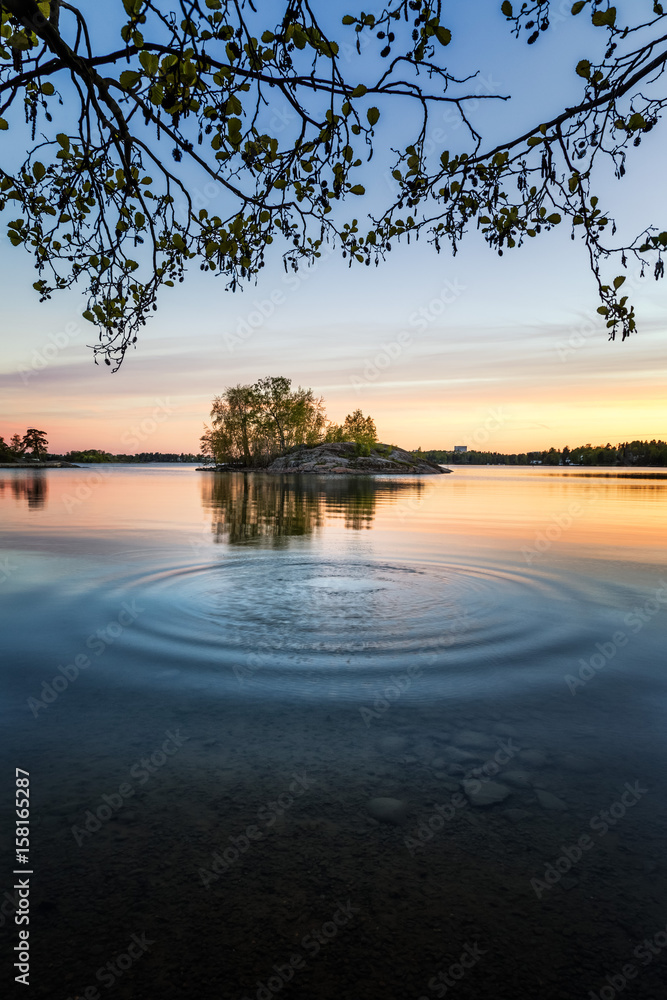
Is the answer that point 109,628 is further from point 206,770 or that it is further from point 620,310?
point 620,310

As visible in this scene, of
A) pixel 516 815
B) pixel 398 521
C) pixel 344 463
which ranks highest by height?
pixel 344 463

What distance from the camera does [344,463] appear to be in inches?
4722

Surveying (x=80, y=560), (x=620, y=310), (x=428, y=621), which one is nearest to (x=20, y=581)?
(x=80, y=560)

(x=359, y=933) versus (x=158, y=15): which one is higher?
(x=158, y=15)

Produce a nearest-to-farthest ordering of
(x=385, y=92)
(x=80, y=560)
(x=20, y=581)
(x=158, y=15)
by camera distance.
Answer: (x=158, y=15), (x=385, y=92), (x=20, y=581), (x=80, y=560)

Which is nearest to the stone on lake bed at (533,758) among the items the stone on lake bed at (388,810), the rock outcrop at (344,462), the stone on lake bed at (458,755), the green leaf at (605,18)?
the stone on lake bed at (458,755)

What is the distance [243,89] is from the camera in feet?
22.5

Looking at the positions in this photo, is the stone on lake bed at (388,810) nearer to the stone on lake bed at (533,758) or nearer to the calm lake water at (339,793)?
the calm lake water at (339,793)

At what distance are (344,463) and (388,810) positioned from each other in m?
116

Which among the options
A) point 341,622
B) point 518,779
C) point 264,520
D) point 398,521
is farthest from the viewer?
point 264,520

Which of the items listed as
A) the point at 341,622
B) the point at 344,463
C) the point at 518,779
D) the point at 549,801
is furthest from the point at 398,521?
the point at 344,463

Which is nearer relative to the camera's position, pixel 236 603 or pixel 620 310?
pixel 620 310

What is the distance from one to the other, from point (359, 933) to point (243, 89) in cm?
808

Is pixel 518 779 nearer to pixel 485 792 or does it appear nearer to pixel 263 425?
pixel 485 792
